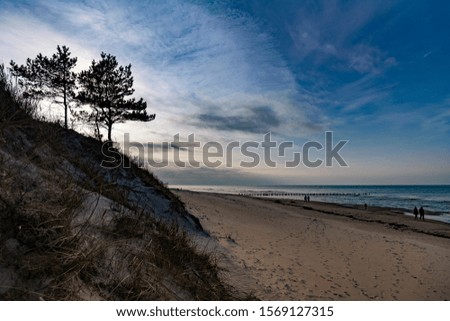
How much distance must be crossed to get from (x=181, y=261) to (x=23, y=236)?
2538mm

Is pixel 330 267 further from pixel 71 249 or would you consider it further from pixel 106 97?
pixel 106 97

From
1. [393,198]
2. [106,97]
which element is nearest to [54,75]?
[106,97]

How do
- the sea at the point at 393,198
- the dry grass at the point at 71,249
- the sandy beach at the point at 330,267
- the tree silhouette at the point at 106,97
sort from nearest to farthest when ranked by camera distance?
the dry grass at the point at 71,249 < the sandy beach at the point at 330,267 < the tree silhouette at the point at 106,97 < the sea at the point at 393,198

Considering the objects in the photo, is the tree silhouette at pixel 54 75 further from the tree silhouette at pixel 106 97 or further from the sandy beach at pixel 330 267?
the sandy beach at pixel 330 267

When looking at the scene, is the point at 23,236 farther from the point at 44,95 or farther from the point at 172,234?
the point at 44,95

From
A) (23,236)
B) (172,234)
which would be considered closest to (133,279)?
(23,236)

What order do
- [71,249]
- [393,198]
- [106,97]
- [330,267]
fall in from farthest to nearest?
[393,198], [106,97], [330,267], [71,249]

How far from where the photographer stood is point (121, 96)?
20031 mm

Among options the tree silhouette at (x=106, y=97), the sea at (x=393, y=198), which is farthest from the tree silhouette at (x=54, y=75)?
the sea at (x=393, y=198)

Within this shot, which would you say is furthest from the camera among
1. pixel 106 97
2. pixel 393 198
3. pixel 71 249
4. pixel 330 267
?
pixel 393 198

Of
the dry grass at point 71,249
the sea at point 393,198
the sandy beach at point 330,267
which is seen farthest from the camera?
the sea at point 393,198

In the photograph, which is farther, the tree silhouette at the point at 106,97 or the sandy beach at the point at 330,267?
the tree silhouette at the point at 106,97

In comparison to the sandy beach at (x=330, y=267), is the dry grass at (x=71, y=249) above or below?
above

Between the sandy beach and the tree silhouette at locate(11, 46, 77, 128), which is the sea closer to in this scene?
the sandy beach
